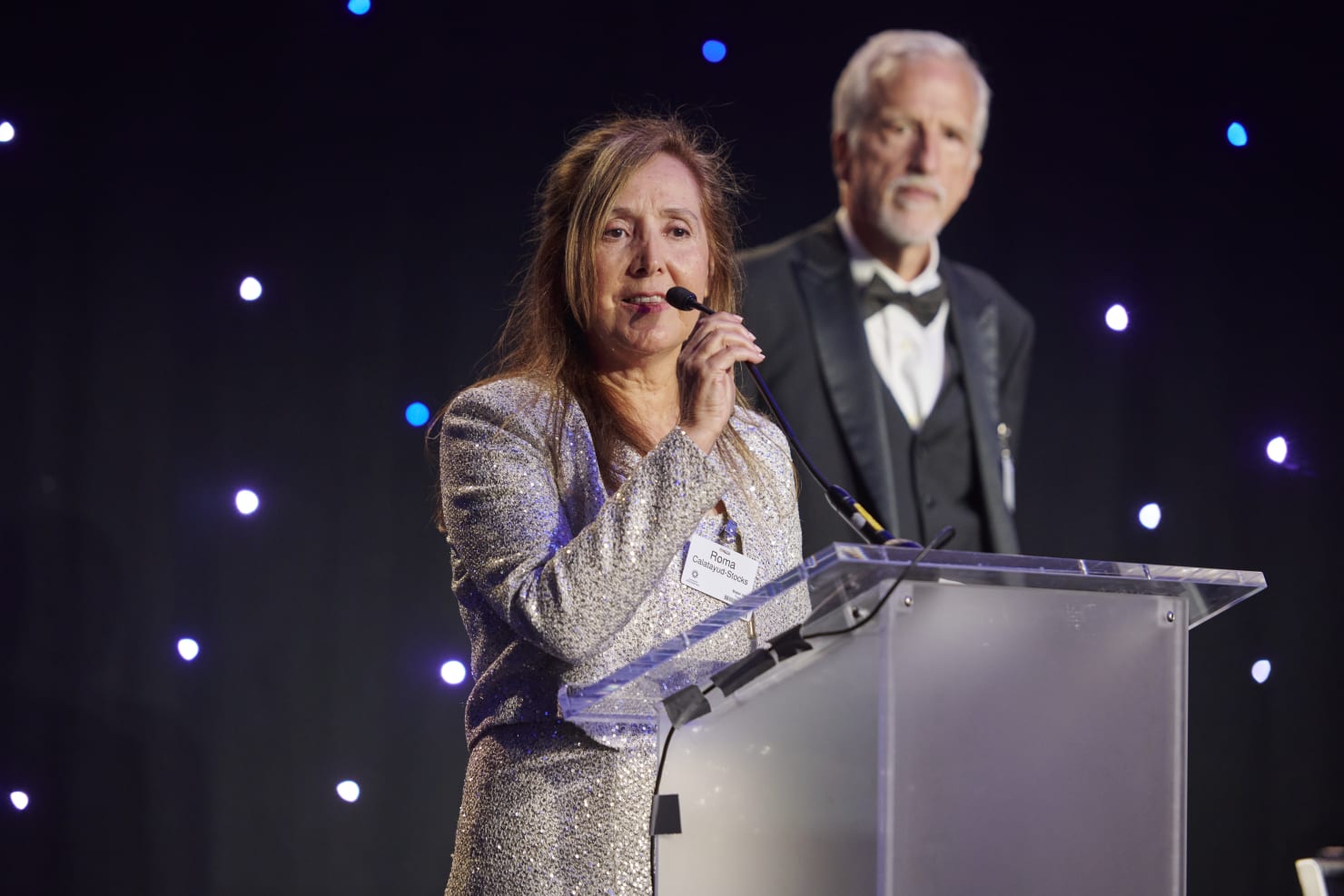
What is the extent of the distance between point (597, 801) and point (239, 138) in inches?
77.7

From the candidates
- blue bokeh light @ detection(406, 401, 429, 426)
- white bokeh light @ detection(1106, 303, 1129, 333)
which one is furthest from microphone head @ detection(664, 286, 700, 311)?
white bokeh light @ detection(1106, 303, 1129, 333)

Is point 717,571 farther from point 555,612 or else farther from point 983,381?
point 983,381

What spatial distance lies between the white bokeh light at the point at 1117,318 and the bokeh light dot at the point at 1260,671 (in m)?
0.96

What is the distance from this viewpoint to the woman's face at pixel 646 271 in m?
1.63

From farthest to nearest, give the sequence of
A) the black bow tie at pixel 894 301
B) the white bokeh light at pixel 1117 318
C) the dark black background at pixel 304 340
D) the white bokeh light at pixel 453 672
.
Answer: the white bokeh light at pixel 1117 318, the black bow tie at pixel 894 301, the white bokeh light at pixel 453 672, the dark black background at pixel 304 340

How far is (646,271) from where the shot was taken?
5.36ft

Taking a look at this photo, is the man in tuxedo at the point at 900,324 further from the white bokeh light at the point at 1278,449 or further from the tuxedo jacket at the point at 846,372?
the white bokeh light at the point at 1278,449

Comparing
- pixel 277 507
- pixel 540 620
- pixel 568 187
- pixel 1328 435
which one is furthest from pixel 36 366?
pixel 1328 435

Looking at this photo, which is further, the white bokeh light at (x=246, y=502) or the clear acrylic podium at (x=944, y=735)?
the white bokeh light at (x=246, y=502)

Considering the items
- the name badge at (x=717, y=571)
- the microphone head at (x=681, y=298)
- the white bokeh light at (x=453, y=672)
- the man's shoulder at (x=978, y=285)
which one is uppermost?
the man's shoulder at (x=978, y=285)

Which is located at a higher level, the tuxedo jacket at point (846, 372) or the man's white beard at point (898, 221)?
the man's white beard at point (898, 221)

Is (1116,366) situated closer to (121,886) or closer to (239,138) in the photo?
(239,138)

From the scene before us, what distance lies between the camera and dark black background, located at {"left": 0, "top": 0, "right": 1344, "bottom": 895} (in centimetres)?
267

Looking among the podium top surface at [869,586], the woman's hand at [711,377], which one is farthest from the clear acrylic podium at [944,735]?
the woman's hand at [711,377]
